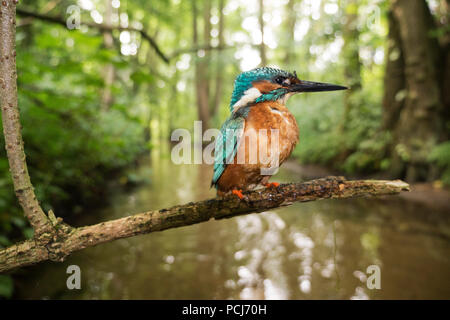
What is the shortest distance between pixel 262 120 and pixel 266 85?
7.5 inches

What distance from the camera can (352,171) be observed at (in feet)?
36.7

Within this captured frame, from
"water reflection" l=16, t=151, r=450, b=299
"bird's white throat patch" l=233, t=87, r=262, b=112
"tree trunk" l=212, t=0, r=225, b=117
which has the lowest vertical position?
"water reflection" l=16, t=151, r=450, b=299

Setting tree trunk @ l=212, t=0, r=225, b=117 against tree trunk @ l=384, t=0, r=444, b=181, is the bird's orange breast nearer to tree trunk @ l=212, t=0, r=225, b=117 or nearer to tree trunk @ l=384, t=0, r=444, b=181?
tree trunk @ l=212, t=0, r=225, b=117

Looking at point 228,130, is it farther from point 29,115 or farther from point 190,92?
point 190,92

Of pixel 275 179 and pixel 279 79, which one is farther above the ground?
pixel 279 79

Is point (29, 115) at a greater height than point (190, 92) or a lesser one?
lesser

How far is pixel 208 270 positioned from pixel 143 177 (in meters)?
6.67

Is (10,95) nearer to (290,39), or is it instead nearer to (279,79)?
(279,79)

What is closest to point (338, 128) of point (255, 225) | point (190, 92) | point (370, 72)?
point (370, 72)

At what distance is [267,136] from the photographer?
1339mm

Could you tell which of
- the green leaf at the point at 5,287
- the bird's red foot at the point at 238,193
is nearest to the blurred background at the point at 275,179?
the green leaf at the point at 5,287

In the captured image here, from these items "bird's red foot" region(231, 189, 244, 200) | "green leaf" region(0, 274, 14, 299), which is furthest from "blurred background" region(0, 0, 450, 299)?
"bird's red foot" region(231, 189, 244, 200)

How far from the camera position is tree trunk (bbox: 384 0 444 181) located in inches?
346

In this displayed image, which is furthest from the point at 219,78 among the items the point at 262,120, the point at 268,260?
the point at 262,120
